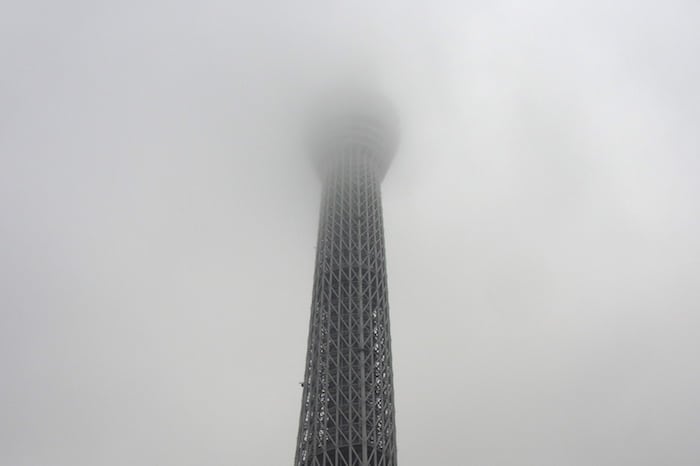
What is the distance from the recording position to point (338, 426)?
4919cm

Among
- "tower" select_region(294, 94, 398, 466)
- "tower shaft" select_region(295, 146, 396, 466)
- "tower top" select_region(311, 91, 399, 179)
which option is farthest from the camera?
"tower top" select_region(311, 91, 399, 179)

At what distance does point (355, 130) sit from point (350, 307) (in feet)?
91.5

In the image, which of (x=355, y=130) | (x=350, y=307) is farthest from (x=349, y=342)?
(x=355, y=130)

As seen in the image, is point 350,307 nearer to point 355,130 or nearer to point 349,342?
point 349,342

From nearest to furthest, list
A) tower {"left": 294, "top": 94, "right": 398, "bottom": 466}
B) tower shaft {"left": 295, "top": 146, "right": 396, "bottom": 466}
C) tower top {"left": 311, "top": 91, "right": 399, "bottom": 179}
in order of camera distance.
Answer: tower shaft {"left": 295, "top": 146, "right": 396, "bottom": 466}, tower {"left": 294, "top": 94, "right": 398, "bottom": 466}, tower top {"left": 311, "top": 91, "right": 399, "bottom": 179}

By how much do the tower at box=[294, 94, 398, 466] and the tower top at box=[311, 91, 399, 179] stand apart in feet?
0.49

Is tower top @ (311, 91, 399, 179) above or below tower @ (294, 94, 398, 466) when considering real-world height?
above

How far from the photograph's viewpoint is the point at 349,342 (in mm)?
53969

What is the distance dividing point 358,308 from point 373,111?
103ft

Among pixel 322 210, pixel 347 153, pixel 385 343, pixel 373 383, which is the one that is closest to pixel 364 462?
Result: pixel 373 383

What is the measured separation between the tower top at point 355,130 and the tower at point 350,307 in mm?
149

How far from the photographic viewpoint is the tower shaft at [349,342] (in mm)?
48844

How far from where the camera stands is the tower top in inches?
2901

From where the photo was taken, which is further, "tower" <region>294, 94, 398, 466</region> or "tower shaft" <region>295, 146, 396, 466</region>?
"tower" <region>294, 94, 398, 466</region>
